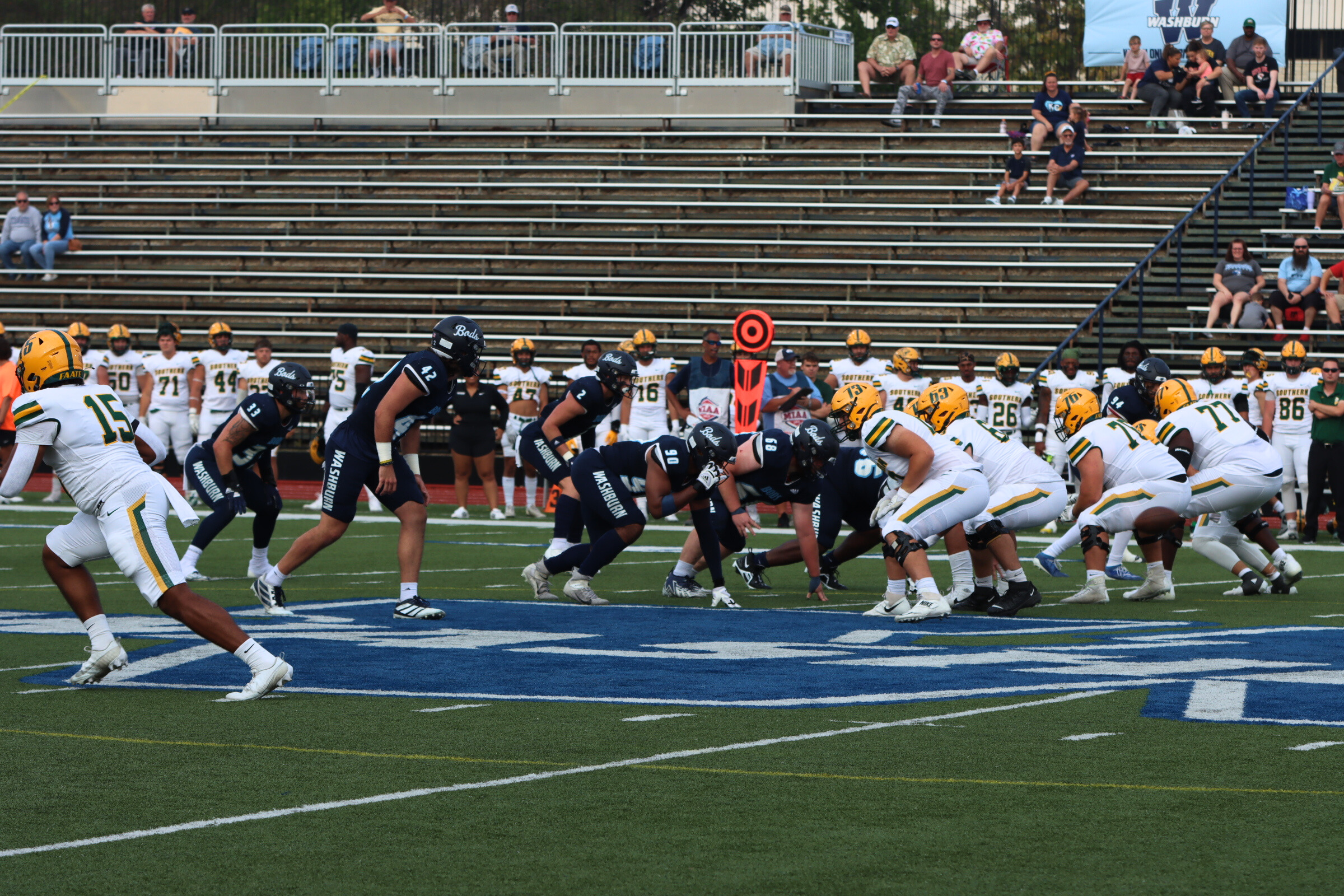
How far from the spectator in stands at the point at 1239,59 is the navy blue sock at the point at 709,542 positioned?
1755 centimetres

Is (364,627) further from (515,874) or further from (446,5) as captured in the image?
(446,5)

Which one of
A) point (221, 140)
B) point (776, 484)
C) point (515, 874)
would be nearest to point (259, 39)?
point (221, 140)

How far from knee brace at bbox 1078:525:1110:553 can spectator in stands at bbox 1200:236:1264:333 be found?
9906 mm

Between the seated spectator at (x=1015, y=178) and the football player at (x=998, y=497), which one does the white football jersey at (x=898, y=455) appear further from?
the seated spectator at (x=1015, y=178)

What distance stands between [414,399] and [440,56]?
1988 cm

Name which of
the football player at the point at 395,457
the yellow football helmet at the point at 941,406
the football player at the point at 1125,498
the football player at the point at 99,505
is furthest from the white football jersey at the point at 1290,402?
the football player at the point at 99,505

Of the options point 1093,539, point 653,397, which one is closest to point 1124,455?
point 1093,539

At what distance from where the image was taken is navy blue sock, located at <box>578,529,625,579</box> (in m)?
11.8

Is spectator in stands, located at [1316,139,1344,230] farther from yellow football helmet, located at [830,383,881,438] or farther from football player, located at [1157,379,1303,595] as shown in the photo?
yellow football helmet, located at [830,383,881,438]

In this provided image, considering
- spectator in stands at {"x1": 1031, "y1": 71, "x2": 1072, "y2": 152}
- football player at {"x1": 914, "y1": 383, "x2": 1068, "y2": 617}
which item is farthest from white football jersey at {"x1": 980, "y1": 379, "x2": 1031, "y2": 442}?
football player at {"x1": 914, "y1": 383, "x2": 1068, "y2": 617}

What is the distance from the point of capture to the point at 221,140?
98.4ft

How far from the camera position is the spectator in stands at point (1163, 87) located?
26.2 meters

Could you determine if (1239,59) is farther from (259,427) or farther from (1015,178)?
(259,427)

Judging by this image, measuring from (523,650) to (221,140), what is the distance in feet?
73.9
